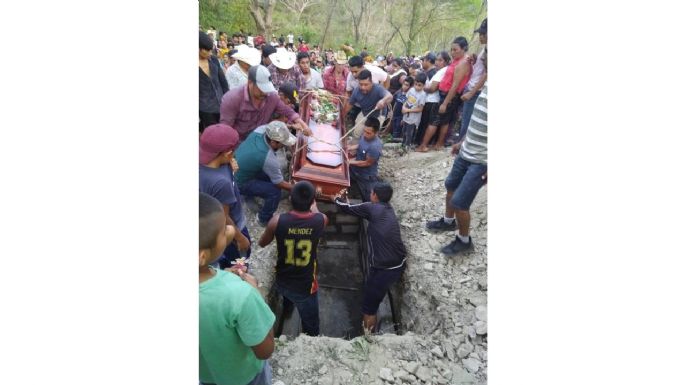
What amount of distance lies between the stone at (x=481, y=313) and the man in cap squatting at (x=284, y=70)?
3.77 m

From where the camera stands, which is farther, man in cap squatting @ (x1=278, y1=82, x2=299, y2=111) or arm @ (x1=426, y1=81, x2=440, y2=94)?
arm @ (x1=426, y1=81, x2=440, y2=94)

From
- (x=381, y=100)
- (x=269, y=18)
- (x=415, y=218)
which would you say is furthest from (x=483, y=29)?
(x=269, y=18)

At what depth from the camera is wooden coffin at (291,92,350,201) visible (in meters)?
3.79

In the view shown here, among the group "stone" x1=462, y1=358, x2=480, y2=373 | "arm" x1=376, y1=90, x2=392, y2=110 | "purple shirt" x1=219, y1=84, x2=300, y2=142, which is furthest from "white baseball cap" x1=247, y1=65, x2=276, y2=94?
"stone" x1=462, y1=358, x2=480, y2=373

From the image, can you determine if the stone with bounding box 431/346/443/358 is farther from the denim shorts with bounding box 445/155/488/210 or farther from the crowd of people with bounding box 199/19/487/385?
the denim shorts with bounding box 445/155/488/210

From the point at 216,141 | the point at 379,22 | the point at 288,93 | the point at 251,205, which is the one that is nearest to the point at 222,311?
the point at 216,141

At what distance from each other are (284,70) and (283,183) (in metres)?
A: 2.32

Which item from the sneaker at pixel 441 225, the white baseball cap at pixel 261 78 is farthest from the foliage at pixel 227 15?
the sneaker at pixel 441 225

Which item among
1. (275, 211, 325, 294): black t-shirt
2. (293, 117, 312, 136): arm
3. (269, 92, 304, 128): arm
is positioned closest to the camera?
(275, 211, 325, 294): black t-shirt

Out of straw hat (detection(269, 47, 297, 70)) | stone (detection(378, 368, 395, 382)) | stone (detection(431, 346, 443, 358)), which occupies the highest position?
straw hat (detection(269, 47, 297, 70))

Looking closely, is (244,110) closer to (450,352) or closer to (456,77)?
(456,77)

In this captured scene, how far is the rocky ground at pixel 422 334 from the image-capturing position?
230cm

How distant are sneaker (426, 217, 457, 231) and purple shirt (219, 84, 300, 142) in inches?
77.5

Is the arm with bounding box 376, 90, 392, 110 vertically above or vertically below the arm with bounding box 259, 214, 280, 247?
above
